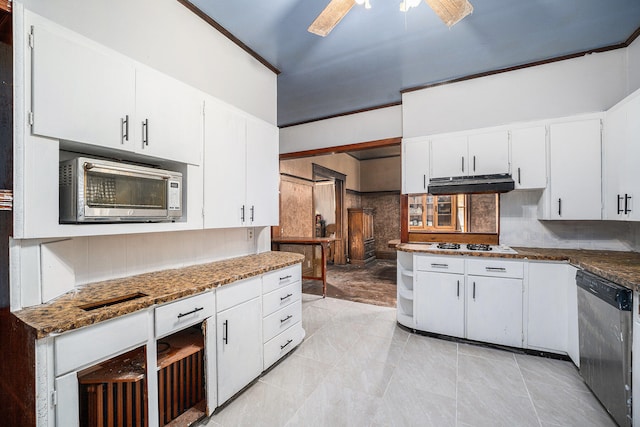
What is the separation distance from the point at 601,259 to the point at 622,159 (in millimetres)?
888

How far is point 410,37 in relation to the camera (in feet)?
8.14

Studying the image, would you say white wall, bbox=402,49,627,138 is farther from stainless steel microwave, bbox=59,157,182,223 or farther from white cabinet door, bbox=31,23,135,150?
white cabinet door, bbox=31,23,135,150

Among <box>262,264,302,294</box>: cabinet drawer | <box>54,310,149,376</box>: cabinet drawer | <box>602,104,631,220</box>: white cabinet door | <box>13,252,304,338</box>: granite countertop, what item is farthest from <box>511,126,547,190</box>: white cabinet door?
<box>54,310,149,376</box>: cabinet drawer

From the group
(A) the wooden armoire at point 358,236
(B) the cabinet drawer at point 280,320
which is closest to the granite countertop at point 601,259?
(B) the cabinet drawer at point 280,320

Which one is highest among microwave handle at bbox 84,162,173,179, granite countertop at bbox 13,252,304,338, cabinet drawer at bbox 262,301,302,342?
microwave handle at bbox 84,162,173,179

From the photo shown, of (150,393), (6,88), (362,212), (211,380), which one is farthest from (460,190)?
(362,212)

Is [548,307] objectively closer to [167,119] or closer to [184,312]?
[184,312]

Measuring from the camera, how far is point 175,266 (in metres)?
2.10

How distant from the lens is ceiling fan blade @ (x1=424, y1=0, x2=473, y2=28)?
159 cm

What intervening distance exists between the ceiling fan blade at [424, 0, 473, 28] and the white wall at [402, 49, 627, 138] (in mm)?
1679

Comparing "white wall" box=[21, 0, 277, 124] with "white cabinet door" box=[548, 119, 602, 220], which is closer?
"white wall" box=[21, 0, 277, 124]

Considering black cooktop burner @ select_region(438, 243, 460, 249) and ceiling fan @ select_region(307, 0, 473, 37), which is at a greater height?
ceiling fan @ select_region(307, 0, 473, 37)

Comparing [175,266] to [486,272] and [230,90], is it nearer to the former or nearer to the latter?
[230,90]

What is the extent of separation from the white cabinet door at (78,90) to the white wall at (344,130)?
2.97 m
